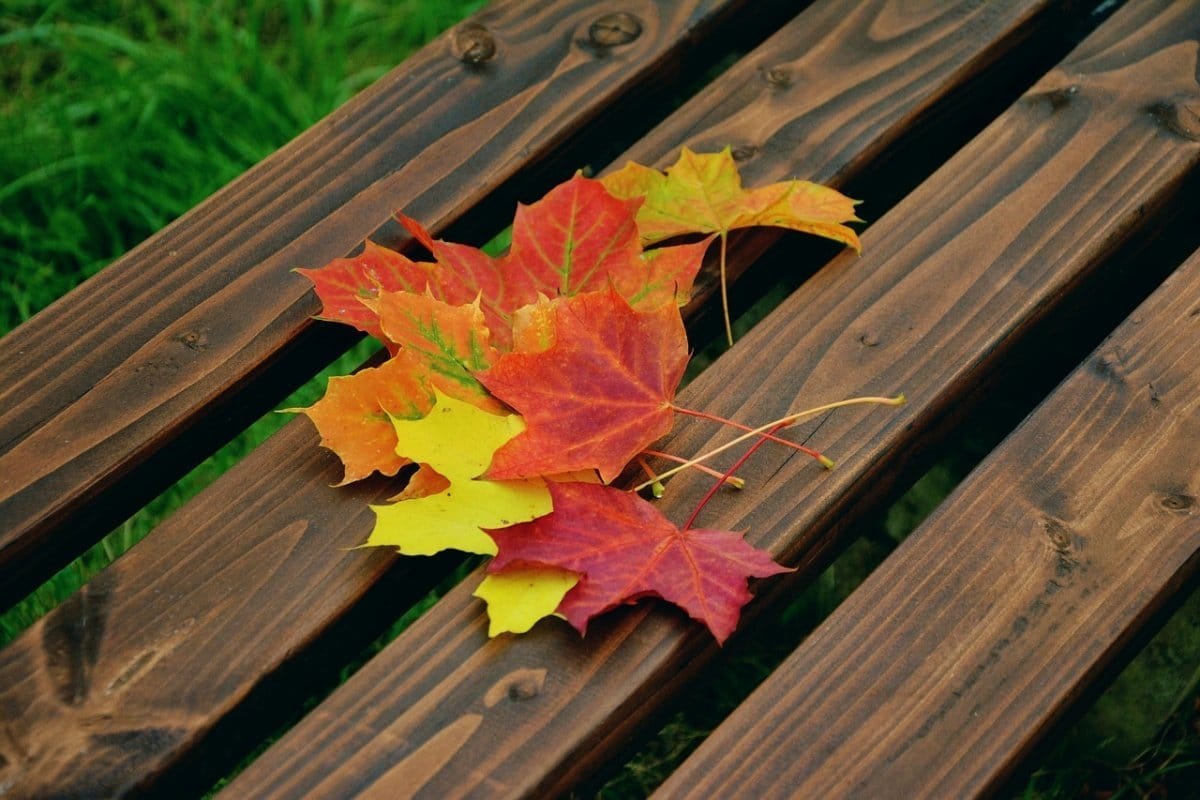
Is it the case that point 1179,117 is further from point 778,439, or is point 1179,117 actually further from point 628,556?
point 628,556

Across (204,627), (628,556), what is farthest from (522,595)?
(204,627)

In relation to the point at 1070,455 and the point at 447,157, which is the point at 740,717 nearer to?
the point at 1070,455

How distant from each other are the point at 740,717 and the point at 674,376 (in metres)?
0.32

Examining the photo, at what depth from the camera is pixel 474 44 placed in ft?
4.96

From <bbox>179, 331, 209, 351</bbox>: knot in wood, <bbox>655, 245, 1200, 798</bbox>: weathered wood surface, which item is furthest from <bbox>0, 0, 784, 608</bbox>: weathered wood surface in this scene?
<bbox>655, 245, 1200, 798</bbox>: weathered wood surface

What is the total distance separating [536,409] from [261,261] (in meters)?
0.46

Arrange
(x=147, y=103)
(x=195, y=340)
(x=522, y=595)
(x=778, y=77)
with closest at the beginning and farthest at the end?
(x=522, y=595)
(x=195, y=340)
(x=778, y=77)
(x=147, y=103)

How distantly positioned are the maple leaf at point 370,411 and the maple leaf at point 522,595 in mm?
169

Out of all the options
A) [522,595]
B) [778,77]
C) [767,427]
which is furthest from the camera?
[778,77]

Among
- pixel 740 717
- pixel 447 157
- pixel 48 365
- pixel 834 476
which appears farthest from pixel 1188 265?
pixel 48 365

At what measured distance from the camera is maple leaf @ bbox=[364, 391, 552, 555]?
102 cm

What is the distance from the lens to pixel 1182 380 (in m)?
1.18

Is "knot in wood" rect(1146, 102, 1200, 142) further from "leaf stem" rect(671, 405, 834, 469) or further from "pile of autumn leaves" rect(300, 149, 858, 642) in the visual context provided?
"leaf stem" rect(671, 405, 834, 469)

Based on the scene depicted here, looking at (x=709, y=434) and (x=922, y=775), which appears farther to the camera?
(x=709, y=434)
